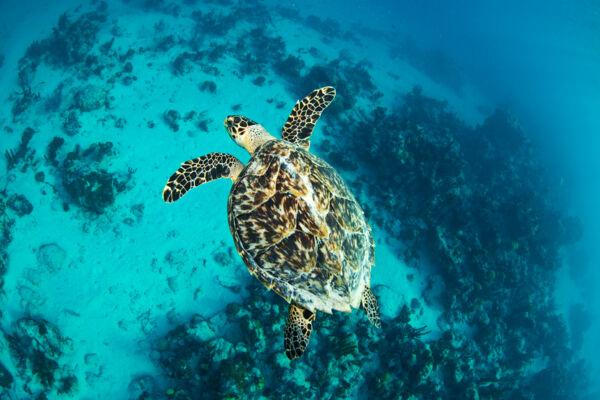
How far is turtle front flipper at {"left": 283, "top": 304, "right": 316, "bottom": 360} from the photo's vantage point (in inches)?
149

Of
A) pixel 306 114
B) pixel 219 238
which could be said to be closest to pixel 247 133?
pixel 306 114

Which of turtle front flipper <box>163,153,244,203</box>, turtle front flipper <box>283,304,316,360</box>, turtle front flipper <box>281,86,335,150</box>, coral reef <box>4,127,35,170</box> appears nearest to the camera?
turtle front flipper <box>283,304,316,360</box>

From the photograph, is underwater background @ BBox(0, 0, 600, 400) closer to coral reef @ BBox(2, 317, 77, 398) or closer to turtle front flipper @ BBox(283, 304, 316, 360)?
coral reef @ BBox(2, 317, 77, 398)

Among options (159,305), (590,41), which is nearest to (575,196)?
(590,41)

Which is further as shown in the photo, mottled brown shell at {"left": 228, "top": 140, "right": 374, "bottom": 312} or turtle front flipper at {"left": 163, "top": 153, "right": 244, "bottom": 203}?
turtle front flipper at {"left": 163, "top": 153, "right": 244, "bottom": 203}

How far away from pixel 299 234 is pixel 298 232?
0.09ft

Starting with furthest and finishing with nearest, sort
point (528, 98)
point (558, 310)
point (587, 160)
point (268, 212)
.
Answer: point (528, 98) → point (587, 160) → point (558, 310) → point (268, 212)

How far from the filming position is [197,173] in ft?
14.9

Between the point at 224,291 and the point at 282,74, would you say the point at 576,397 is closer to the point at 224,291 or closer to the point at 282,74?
the point at 224,291

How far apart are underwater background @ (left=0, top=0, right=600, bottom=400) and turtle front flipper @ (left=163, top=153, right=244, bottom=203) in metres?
3.40

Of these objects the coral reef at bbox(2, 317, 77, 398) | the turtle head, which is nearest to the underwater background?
the coral reef at bbox(2, 317, 77, 398)

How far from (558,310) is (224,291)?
19.6 m

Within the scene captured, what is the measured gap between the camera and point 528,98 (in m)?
35.5

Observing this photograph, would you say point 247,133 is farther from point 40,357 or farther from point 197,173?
point 40,357
